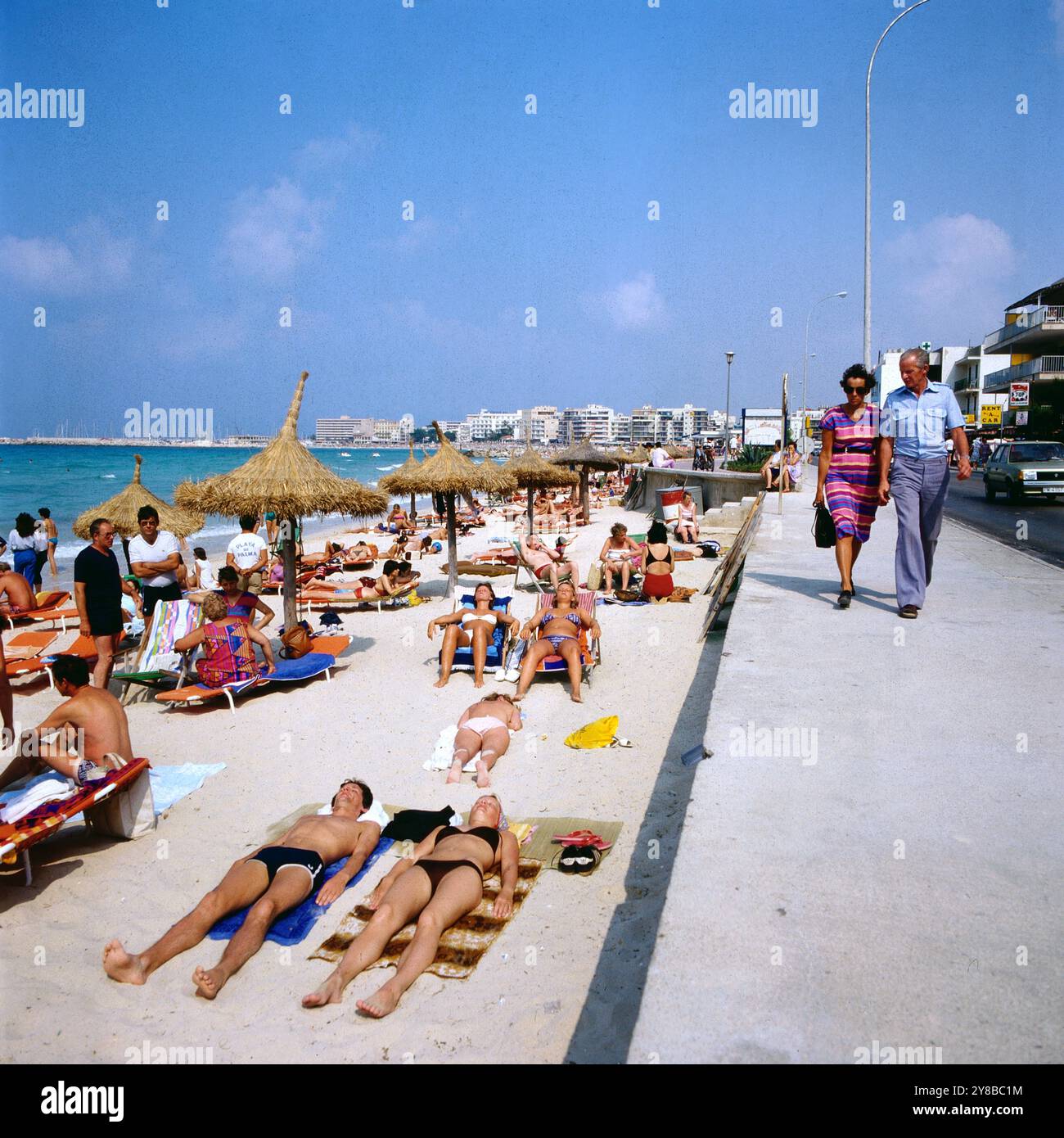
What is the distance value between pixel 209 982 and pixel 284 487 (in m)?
6.36

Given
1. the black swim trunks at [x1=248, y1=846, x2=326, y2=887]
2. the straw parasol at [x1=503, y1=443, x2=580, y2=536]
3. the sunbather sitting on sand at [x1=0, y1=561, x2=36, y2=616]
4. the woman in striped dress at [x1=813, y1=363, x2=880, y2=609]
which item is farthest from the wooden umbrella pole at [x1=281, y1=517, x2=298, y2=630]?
the straw parasol at [x1=503, y1=443, x2=580, y2=536]

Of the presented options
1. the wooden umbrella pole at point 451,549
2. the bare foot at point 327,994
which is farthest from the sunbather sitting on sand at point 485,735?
the wooden umbrella pole at point 451,549

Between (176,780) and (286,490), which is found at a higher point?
(286,490)

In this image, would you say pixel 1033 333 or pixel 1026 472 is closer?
pixel 1026 472

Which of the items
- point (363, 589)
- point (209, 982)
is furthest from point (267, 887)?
point (363, 589)

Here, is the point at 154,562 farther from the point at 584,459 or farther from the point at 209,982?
the point at 584,459

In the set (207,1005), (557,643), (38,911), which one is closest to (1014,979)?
(207,1005)

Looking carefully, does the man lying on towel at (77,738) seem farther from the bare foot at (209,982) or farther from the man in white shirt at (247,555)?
the man in white shirt at (247,555)

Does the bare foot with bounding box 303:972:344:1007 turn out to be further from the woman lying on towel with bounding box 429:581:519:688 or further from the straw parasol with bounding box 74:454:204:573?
the straw parasol with bounding box 74:454:204:573

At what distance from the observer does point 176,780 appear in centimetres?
571

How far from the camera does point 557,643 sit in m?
7.80
